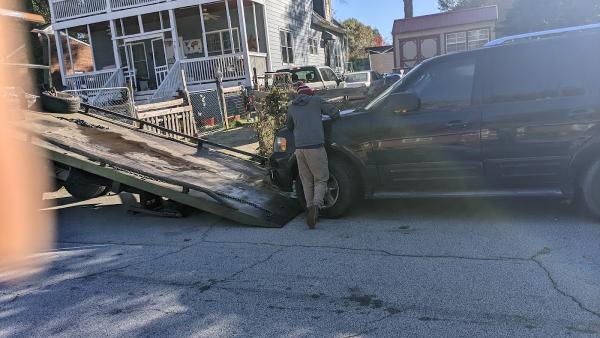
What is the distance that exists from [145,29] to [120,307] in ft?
71.5

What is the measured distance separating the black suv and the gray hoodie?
26 centimetres

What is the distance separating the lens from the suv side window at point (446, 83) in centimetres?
550

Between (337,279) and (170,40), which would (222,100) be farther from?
(337,279)

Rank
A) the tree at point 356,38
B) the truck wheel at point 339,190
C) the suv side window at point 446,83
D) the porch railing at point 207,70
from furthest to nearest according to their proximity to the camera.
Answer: the tree at point 356,38, the porch railing at point 207,70, the truck wheel at point 339,190, the suv side window at point 446,83

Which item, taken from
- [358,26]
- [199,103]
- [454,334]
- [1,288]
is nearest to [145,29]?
[199,103]

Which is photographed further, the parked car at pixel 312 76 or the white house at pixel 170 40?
the white house at pixel 170 40

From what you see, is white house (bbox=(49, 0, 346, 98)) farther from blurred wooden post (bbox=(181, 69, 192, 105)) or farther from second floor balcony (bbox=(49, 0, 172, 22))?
blurred wooden post (bbox=(181, 69, 192, 105))

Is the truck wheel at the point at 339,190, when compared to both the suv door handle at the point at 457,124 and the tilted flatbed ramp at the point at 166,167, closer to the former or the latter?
the tilted flatbed ramp at the point at 166,167

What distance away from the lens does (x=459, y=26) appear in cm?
2747

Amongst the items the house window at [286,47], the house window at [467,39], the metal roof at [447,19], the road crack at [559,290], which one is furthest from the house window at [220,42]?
the road crack at [559,290]

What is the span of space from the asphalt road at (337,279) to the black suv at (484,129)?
0.45 metres

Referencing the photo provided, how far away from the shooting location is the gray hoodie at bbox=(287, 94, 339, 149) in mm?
5766

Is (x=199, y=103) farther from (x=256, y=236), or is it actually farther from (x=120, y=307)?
(x=120, y=307)

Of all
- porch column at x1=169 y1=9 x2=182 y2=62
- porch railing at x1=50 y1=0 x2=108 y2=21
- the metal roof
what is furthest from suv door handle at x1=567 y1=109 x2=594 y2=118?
the metal roof
